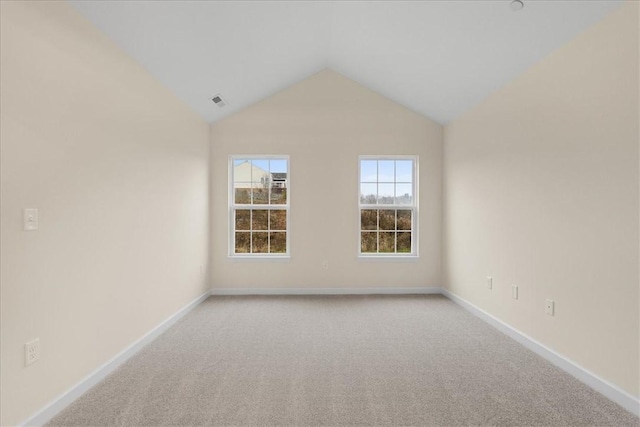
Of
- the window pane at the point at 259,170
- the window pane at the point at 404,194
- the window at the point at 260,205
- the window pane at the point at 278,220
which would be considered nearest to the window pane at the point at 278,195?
the window at the point at 260,205

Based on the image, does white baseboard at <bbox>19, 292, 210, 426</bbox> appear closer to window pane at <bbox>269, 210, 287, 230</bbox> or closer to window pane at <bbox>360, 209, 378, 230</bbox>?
window pane at <bbox>269, 210, 287, 230</bbox>

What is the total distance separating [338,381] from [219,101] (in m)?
3.36

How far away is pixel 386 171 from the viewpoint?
5000 millimetres

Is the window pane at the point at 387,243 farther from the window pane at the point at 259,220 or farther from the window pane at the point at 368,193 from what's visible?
the window pane at the point at 259,220

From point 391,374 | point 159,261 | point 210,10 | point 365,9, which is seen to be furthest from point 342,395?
point 365,9

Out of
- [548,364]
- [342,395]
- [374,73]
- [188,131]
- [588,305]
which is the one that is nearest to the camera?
[342,395]

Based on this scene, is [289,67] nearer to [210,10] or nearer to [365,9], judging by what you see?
[365,9]

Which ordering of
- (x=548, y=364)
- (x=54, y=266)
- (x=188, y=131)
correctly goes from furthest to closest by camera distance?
(x=188, y=131) → (x=548, y=364) → (x=54, y=266)

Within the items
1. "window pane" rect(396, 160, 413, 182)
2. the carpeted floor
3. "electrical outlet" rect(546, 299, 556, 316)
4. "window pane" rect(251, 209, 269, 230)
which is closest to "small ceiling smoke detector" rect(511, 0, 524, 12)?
"electrical outlet" rect(546, 299, 556, 316)

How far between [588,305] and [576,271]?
23cm

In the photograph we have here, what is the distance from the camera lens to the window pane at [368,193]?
4984 millimetres

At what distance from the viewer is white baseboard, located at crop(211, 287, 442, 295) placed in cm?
483

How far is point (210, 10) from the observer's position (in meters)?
2.67

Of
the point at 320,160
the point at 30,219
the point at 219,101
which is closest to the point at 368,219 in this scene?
the point at 320,160
